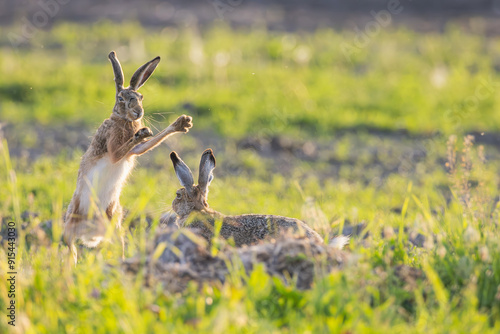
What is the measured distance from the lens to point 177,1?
2331 cm

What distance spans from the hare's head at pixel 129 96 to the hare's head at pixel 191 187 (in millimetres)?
564

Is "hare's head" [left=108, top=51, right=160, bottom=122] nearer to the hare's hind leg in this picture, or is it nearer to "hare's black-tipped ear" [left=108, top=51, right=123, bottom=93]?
"hare's black-tipped ear" [left=108, top=51, right=123, bottom=93]

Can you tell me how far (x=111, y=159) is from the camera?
4344mm

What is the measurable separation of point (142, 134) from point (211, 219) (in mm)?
933

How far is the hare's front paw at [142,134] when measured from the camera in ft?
13.6

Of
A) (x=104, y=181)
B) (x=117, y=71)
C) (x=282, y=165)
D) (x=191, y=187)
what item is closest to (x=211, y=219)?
(x=191, y=187)

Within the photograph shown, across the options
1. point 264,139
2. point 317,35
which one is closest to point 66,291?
point 264,139

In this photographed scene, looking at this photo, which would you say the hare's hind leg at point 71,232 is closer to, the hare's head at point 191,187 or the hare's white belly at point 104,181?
the hare's white belly at point 104,181

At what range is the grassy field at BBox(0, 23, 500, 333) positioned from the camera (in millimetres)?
2930

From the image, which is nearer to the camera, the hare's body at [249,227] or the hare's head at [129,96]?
the hare's head at [129,96]

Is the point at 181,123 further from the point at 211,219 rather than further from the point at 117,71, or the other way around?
the point at 211,219

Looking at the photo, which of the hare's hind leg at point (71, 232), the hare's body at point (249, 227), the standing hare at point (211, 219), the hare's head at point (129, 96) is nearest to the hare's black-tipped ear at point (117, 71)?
the hare's head at point (129, 96)

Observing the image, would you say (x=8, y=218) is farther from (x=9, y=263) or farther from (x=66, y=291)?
(x=66, y=291)

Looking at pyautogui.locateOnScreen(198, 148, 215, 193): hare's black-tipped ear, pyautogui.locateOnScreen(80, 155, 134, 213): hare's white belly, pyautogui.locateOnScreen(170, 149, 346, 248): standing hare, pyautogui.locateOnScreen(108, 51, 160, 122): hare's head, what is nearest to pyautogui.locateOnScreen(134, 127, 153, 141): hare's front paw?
pyautogui.locateOnScreen(108, 51, 160, 122): hare's head
